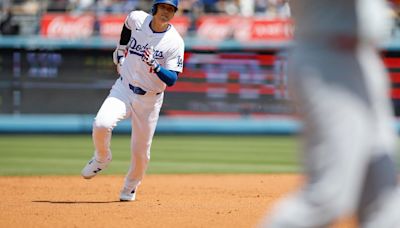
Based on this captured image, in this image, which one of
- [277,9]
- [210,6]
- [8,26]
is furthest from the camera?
[277,9]

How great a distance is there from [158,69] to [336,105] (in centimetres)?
428

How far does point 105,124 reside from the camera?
729 centimetres

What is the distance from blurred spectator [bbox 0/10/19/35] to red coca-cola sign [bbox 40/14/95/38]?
0.62 metres

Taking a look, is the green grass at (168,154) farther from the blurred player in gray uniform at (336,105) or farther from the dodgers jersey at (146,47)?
the blurred player in gray uniform at (336,105)

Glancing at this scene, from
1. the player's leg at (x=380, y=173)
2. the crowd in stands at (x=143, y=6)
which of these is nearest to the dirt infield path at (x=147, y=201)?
the player's leg at (x=380, y=173)

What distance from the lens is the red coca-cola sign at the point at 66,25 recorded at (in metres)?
18.1

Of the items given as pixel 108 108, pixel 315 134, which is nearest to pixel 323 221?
pixel 315 134

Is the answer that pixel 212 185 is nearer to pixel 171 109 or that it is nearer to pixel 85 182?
pixel 85 182

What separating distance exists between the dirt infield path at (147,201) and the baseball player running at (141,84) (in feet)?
1.53

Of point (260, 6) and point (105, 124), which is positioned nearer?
point (105, 124)

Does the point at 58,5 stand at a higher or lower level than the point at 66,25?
higher

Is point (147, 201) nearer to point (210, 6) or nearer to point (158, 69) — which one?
point (158, 69)

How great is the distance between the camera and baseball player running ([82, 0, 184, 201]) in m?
7.46

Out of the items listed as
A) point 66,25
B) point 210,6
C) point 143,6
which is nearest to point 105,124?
point 66,25
